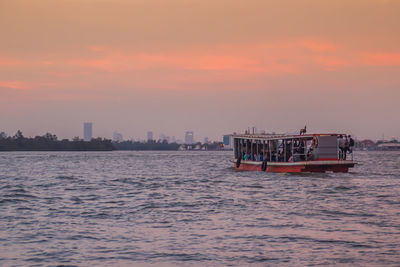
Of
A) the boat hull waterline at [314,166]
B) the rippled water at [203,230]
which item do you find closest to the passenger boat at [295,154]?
the boat hull waterline at [314,166]

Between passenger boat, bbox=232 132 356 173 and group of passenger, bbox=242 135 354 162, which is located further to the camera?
group of passenger, bbox=242 135 354 162

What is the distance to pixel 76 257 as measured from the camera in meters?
14.0

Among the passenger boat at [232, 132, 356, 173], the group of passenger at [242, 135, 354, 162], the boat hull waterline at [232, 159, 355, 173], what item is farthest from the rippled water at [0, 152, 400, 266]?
the group of passenger at [242, 135, 354, 162]

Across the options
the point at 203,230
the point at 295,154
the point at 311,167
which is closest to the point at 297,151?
the point at 295,154

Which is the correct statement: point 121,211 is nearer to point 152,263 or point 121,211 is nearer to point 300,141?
point 152,263

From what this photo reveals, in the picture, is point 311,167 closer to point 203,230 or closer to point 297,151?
point 297,151

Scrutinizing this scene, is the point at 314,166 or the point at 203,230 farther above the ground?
the point at 314,166

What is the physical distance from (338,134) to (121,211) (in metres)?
25.6

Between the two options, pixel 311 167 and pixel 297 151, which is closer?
pixel 311 167

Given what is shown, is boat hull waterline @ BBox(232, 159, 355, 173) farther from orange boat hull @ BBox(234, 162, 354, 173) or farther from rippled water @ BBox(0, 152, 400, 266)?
rippled water @ BBox(0, 152, 400, 266)

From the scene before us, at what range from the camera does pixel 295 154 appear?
148 ft

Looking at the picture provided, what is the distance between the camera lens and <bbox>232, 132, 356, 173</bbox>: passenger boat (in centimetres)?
4347

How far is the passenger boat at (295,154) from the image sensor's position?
43469 millimetres

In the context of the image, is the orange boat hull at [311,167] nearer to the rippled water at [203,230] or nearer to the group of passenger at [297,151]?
the group of passenger at [297,151]
